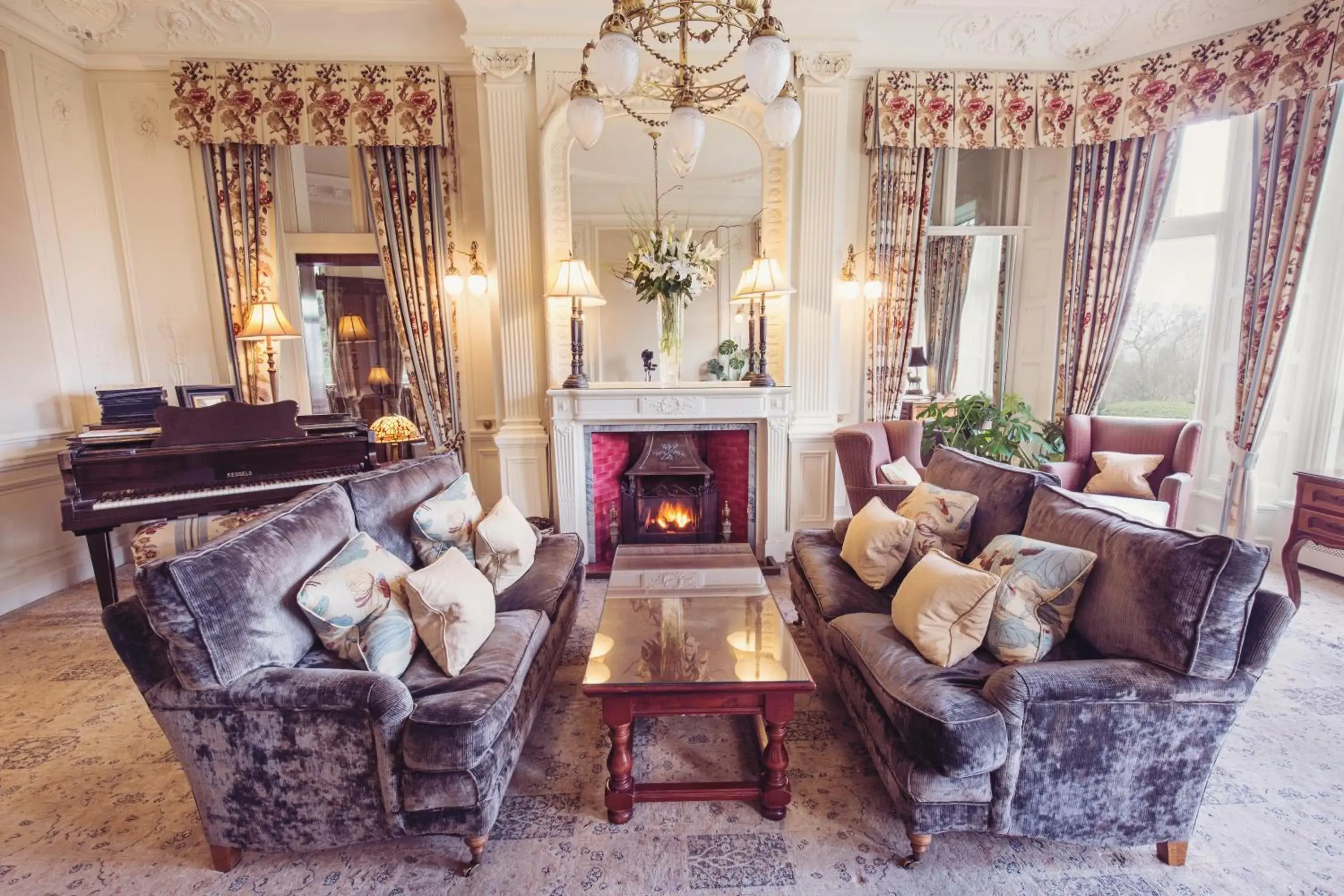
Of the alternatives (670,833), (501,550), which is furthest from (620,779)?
(501,550)

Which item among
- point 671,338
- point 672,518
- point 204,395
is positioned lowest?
point 672,518

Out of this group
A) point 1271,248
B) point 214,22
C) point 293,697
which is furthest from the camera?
point 214,22

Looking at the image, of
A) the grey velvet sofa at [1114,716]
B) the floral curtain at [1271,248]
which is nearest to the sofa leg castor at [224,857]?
the grey velvet sofa at [1114,716]

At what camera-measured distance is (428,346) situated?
159 inches

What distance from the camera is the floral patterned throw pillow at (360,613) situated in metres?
1.63

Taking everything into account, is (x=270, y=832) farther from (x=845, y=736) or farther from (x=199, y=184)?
(x=199, y=184)

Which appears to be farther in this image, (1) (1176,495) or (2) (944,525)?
(1) (1176,495)

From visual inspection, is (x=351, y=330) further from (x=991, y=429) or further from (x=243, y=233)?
(x=991, y=429)

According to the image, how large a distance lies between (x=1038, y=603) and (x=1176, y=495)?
2413mm

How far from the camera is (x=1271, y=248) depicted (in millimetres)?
3428

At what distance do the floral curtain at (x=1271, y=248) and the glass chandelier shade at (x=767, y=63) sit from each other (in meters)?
3.57

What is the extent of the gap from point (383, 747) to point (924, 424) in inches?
156

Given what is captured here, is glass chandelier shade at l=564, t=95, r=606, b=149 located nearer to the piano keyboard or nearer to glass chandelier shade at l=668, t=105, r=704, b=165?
glass chandelier shade at l=668, t=105, r=704, b=165

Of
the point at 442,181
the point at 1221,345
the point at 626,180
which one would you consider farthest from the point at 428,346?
the point at 1221,345
